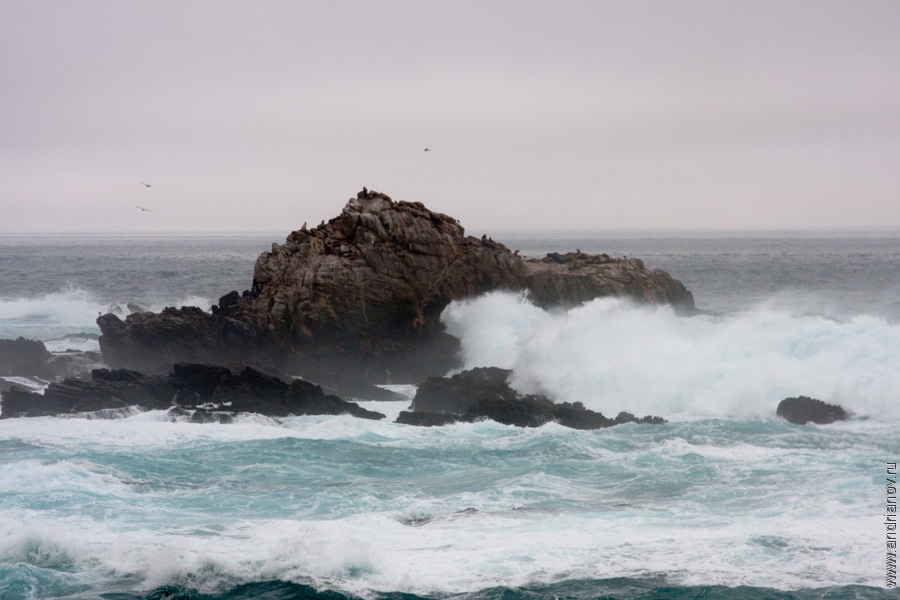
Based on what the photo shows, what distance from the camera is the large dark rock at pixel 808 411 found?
23.2m

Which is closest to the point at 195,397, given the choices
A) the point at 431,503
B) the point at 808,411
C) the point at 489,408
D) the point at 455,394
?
the point at 455,394

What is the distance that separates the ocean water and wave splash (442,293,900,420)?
0.08 meters

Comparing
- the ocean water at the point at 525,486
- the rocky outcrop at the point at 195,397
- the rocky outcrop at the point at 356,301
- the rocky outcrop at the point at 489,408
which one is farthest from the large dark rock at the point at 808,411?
the rocky outcrop at the point at 195,397

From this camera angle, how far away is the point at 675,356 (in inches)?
1120

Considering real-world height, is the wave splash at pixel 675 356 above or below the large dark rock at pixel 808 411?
above

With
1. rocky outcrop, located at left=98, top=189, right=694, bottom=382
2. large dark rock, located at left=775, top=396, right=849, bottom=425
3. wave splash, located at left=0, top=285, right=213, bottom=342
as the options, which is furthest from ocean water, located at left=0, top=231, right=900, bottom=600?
wave splash, located at left=0, top=285, right=213, bottom=342

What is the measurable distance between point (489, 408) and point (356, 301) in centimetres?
756

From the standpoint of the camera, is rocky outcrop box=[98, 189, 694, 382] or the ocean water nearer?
the ocean water

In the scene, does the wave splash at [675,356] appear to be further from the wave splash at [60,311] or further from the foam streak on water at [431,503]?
the wave splash at [60,311]

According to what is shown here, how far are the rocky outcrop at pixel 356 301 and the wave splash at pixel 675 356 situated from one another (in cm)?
99

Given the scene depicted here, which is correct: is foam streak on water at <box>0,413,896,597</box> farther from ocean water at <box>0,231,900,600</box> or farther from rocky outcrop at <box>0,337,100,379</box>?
rocky outcrop at <box>0,337,100,379</box>

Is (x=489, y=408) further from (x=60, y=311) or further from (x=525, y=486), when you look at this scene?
(x=60, y=311)

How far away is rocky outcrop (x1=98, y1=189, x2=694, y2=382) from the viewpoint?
29.6 meters

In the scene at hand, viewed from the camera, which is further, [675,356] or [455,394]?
[675,356]
